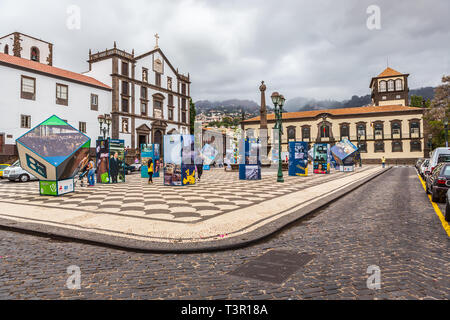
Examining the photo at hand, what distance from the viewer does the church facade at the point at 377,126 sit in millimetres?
55969

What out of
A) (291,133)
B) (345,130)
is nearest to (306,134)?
(291,133)

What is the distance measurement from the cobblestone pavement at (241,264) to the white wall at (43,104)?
2805 centimetres

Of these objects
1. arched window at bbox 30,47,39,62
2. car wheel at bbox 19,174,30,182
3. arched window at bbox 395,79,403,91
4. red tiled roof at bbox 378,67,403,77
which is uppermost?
red tiled roof at bbox 378,67,403,77

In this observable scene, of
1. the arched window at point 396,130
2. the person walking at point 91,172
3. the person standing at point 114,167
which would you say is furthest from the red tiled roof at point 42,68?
the arched window at point 396,130

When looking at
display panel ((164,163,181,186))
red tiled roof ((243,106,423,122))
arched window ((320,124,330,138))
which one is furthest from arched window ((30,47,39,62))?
arched window ((320,124,330,138))

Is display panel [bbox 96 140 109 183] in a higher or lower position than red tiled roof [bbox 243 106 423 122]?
lower

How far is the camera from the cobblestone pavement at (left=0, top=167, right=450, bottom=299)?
3178 millimetres

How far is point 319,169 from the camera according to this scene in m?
25.7

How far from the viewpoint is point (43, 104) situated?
3123 centimetres

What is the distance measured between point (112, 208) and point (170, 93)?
1660 inches

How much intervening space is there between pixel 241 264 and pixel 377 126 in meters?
62.0

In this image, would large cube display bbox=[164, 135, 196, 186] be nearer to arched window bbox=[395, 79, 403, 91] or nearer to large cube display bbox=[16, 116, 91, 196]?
large cube display bbox=[16, 116, 91, 196]

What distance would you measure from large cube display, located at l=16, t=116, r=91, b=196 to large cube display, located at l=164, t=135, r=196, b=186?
14.8ft
